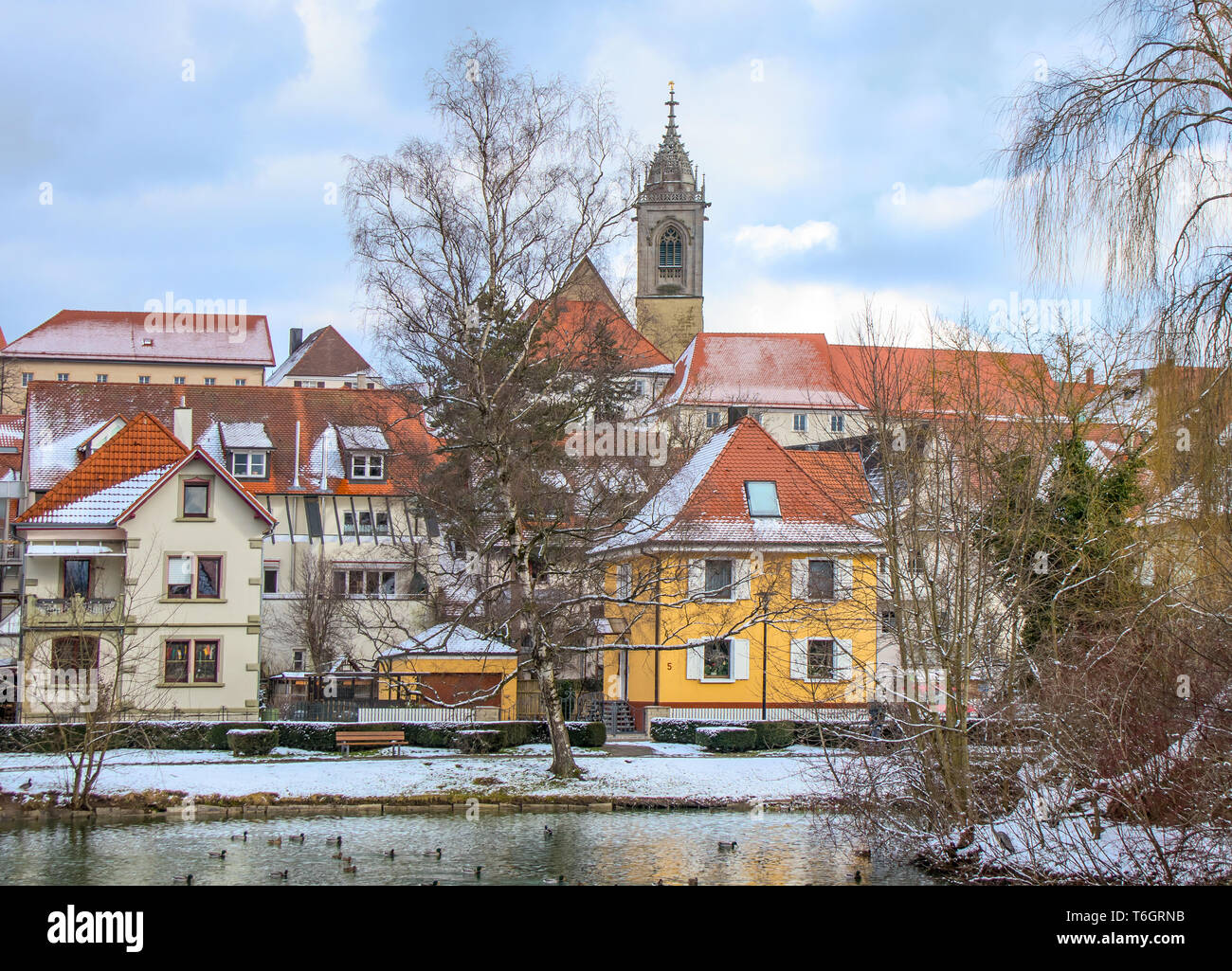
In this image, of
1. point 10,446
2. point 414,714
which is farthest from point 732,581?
point 10,446

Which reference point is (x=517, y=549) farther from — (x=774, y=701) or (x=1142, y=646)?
(x=1142, y=646)

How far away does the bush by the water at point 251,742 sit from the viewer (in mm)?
31516

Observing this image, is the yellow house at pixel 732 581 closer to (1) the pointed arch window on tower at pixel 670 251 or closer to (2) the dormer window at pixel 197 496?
(2) the dormer window at pixel 197 496

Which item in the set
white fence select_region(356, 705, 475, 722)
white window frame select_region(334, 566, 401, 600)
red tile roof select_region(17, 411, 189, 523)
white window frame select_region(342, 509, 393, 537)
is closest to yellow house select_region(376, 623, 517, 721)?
white fence select_region(356, 705, 475, 722)

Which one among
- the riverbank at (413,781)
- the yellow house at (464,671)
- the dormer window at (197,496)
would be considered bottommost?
the riverbank at (413,781)

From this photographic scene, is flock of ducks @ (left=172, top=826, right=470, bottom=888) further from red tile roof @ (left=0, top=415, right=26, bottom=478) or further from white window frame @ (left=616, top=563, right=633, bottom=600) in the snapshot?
red tile roof @ (left=0, top=415, right=26, bottom=478)

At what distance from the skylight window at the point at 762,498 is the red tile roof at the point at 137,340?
6684 cm

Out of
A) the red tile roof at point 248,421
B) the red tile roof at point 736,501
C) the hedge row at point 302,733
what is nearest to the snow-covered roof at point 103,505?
the hedge row at point 302,733

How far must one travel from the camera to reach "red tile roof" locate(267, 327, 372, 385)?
Answer: 98750mm

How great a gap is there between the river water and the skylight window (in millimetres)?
13532

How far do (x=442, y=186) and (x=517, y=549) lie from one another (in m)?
8.28

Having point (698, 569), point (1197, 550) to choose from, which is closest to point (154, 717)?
point (698, 569)

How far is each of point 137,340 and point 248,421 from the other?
49.6 metres
